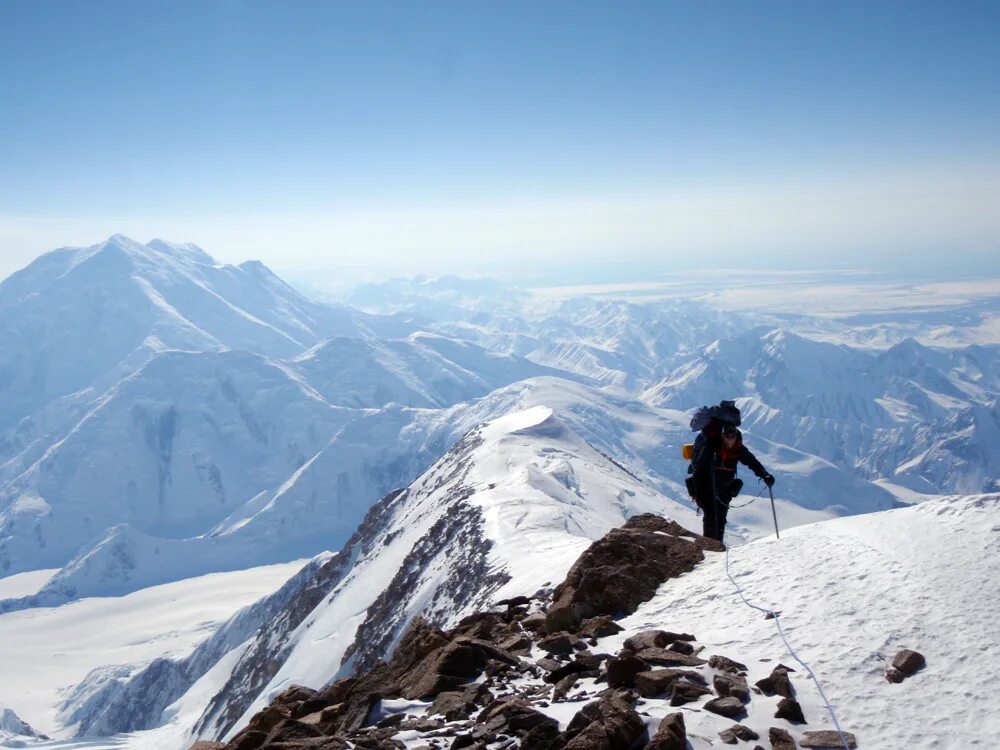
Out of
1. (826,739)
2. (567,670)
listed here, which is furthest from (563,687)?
(826,739)

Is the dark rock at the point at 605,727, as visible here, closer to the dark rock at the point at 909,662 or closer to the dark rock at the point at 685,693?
the dark rock at the point at 685,693

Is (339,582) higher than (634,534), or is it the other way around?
(634,534)

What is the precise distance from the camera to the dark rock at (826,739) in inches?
355

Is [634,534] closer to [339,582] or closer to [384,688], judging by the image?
[384,688]

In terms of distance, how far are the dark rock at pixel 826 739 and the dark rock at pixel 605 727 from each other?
6.61ft

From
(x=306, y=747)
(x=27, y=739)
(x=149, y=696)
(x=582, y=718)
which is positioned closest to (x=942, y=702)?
(x=582, y=718)

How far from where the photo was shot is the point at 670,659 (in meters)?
11.3

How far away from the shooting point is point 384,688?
13.0 metres

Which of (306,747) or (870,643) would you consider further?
(870,643)

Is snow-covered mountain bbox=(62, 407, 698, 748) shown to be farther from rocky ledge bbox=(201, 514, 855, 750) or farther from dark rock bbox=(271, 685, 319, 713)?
dark rock bbox=(271, 685, 319, 713)

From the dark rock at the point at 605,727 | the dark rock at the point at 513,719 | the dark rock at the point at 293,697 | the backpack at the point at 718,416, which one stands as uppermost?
the backpack at the point at 718,416

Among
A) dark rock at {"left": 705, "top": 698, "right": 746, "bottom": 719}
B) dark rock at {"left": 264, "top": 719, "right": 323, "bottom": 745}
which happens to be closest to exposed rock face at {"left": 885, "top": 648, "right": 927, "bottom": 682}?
dark rock at {"left": 705, "top": 698, "right": 746, "bottom": 719}

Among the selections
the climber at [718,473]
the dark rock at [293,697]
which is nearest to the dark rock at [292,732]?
the dark rock at [293,697]

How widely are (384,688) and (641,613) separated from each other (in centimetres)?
535
